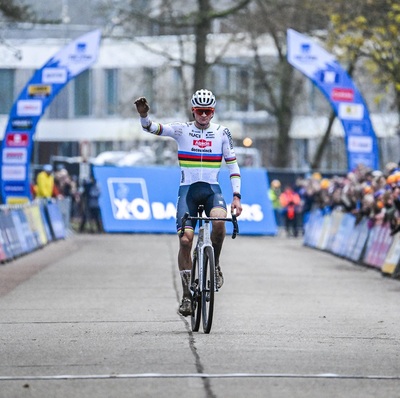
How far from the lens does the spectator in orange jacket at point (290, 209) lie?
127 ft

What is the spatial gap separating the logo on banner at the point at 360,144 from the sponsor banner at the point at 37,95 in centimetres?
672

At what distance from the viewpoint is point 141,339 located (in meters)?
10.9

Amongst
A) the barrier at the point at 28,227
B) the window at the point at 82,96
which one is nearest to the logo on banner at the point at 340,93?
the barrier at the point at 28,227

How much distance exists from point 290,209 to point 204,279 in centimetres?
2735

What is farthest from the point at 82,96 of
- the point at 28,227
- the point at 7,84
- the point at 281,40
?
the point at 28,227

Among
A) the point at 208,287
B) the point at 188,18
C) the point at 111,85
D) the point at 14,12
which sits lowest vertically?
the point at 208,287

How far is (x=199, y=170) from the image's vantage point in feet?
39.1

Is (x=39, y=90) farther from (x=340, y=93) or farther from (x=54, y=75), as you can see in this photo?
(x=340, y=93)

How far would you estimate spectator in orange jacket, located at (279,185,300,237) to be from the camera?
3859cm

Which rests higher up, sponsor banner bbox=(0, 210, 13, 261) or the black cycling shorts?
the black cycling shorts

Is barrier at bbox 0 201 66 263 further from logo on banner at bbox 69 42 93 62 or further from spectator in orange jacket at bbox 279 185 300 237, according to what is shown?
spectator in orange jacket at bbox 279 185 300 237

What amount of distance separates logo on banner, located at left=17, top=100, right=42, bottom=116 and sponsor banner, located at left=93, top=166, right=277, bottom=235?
172 inches

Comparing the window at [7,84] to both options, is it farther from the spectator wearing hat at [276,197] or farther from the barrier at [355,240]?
the barrier at [355,240]

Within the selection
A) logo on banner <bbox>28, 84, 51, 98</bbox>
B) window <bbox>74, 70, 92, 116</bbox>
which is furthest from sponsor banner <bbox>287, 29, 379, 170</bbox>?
window <bbox>74, 70, 92, 116</bbox>
